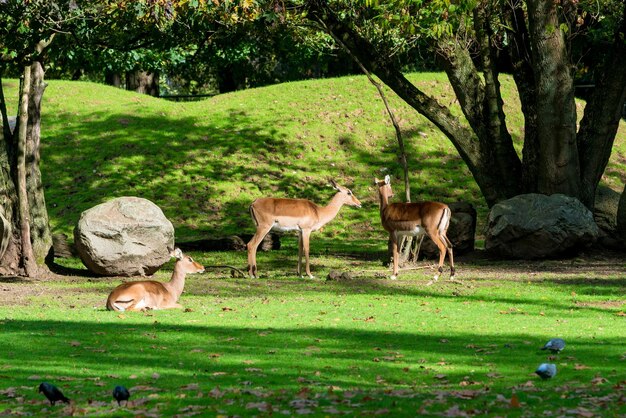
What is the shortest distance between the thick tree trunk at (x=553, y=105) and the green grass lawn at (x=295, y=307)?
1996mm

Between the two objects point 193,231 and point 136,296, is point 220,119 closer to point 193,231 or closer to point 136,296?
point 193,231

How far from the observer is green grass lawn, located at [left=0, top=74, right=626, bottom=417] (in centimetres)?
895

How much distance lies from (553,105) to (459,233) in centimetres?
360

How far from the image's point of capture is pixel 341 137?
3741cm

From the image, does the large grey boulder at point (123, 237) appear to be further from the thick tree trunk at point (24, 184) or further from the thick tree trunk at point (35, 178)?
the thick tree trunk at point (35, 178)

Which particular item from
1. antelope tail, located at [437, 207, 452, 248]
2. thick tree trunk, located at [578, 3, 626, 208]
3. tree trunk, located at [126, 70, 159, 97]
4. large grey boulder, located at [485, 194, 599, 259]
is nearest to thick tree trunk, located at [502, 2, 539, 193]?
thick tree trunk, located at [578, 3, 626, 208]

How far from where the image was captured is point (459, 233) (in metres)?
24.3

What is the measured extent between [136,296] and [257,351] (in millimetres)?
4131

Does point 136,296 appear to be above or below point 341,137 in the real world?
below

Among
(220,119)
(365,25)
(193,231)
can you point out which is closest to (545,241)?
(365,25)

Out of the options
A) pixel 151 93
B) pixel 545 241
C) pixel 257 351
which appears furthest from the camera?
pixel 151 93

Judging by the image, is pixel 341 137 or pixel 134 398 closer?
pixel 134 398

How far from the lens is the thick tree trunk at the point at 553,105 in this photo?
75.2ft

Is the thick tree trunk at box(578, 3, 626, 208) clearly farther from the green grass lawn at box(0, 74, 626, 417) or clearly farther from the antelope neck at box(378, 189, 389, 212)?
the antelope neck at box(378, 189, 389, 212)
